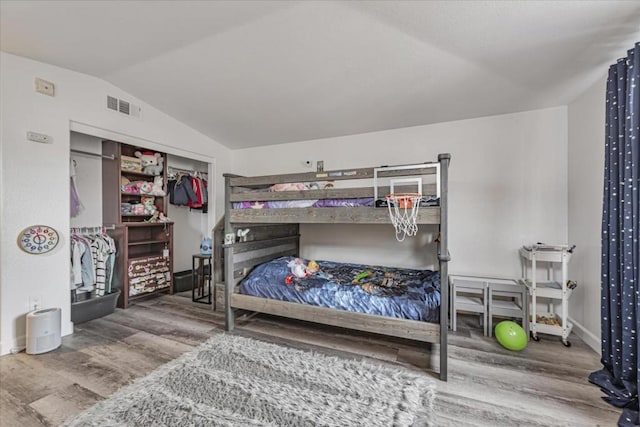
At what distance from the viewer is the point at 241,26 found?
6.66ft

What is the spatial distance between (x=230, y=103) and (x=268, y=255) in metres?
1.93

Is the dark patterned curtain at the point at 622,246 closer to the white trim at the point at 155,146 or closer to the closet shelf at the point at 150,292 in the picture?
the white trim at the point at 155,146

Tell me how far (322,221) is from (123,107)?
2.76 metres

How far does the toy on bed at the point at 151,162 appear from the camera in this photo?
3.62m

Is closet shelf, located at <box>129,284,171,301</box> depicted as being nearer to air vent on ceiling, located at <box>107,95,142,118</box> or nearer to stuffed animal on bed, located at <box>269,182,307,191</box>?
air vent on ceiling, located at <box>107,95,142,118</box>

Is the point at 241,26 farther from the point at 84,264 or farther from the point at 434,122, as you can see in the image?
the point at 84,264

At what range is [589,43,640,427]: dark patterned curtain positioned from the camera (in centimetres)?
156

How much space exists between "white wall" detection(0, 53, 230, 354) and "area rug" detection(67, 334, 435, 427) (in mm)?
1529

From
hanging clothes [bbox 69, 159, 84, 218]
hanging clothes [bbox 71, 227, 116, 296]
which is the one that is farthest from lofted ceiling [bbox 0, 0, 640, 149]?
hanging clothes [bbox 71, 227, 116, 296]

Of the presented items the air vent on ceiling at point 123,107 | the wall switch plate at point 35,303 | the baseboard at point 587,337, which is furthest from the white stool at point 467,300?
the air vent on ceiling at point 123,107

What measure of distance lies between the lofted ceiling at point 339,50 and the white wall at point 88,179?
1.01 meters

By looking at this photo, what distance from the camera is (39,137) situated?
233 centimetres

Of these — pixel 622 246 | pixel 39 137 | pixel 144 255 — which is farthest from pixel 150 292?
pixel 622 246

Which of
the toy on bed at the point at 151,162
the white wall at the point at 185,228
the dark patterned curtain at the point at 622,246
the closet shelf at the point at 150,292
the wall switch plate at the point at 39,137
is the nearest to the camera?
the dark patterned curtain at the point at 622,246
